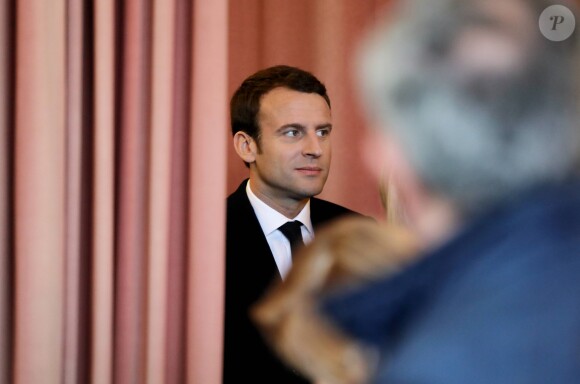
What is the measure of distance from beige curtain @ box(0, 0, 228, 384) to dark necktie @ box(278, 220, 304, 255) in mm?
772

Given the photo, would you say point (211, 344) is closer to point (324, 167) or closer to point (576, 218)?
point (576, 218)

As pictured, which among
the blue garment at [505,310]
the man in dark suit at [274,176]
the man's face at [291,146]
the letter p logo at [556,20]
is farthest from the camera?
the man's face at [291,146]

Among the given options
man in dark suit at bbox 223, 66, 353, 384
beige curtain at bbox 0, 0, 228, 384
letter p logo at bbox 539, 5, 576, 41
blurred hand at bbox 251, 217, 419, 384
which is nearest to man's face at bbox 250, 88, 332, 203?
man in dark suit at bbox 223, 66, 353, 384

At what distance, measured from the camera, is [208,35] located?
89cm

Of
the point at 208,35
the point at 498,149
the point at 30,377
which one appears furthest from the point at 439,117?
the point at 30,377

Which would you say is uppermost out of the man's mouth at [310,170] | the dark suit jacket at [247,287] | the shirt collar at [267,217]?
the man's mouth at [310,170]

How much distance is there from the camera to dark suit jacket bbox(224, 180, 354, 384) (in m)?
1.46

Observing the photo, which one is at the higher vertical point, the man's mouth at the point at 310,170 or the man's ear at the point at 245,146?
the man's ear at the point at 245,146

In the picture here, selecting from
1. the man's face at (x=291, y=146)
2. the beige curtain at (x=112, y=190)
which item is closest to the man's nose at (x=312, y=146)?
the man's face at (x=291, y=146)

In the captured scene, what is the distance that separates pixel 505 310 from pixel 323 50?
4.76 feet

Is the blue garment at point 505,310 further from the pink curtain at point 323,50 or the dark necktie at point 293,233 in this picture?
the pink curtain at point 323,50

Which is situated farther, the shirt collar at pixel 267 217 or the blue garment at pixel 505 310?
the shirt collar at pixel 267 217

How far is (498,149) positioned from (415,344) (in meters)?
0.16

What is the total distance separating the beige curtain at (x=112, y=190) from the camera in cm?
83
